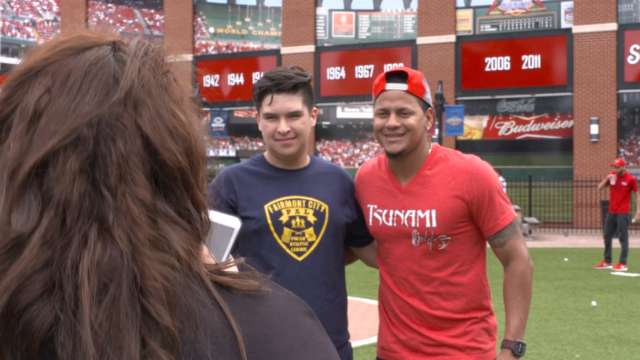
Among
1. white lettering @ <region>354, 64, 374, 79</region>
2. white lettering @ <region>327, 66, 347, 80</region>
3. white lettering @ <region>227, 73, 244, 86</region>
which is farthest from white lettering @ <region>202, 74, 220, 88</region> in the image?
white lettering @ <region>354, 64, 374, 79</region>

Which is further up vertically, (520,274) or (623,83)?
(623,83)

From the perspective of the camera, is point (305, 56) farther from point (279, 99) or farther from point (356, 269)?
point (279, 99)

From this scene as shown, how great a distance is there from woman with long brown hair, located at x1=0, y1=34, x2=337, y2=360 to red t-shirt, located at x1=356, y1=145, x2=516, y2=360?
7.57 feet

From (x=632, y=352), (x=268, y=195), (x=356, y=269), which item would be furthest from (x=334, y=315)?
(x=356, y=269)

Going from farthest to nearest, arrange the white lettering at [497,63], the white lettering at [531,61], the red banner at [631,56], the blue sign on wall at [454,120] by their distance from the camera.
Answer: the white lettering at [497,63], the white lettering at [531,61], the red banner at [631,56], the blue sign on wall at [454,120]

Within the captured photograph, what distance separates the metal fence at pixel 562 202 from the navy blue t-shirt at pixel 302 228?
21598 millimetres

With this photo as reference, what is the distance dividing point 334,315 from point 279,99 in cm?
111

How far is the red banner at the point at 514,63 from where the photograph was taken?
80.1 feet

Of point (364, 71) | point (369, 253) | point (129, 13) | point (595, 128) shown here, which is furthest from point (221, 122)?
point (369, 253)

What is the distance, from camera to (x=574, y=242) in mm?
20969

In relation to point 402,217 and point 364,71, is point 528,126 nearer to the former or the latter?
point 364,71

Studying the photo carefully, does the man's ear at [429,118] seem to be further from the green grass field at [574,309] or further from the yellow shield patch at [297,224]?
the green grass field at [574,309]

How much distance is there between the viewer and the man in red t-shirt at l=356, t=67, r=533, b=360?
137 inches

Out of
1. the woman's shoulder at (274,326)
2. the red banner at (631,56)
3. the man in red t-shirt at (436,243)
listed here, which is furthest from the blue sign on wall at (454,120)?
the woman's shoulder at (274,326)
